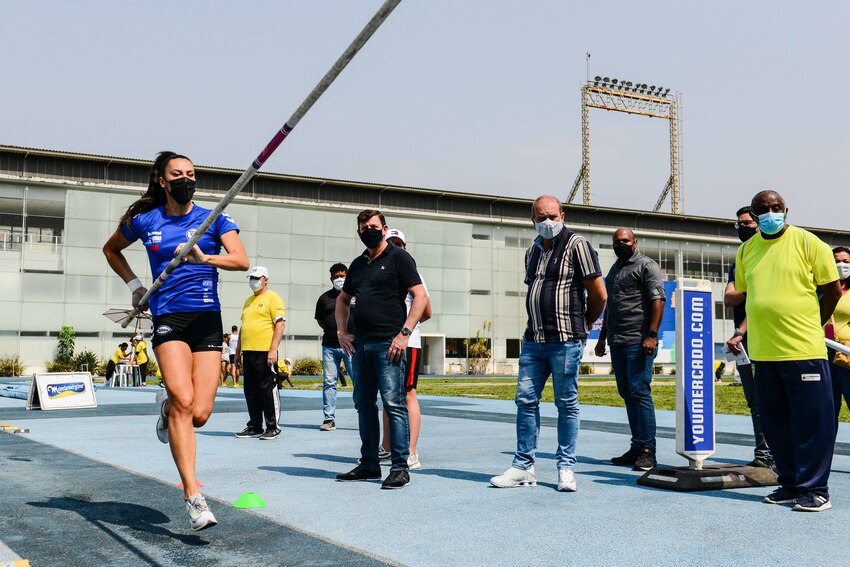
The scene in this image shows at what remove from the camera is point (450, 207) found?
49.9 meters

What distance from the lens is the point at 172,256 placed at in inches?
187

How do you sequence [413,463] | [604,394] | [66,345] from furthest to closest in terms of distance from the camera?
[66,345]
[604,394]
[413,463]

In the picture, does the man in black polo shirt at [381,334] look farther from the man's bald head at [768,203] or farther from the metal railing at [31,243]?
the metal railing at [31,243]

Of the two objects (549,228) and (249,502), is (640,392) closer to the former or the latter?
(549,228)

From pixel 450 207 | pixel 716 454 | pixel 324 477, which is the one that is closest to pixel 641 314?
pixel 716 454

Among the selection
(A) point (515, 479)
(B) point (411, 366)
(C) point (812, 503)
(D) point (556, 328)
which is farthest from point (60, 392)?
(C) point (812, 503)

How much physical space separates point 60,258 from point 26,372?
5.49 metres

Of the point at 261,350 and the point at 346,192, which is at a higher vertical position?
the point at 346,192

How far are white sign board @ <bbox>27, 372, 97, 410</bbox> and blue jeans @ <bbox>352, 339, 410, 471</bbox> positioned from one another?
31.1 ft

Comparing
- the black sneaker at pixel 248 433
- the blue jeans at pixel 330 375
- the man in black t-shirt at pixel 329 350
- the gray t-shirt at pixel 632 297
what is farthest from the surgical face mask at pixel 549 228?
the black sneaker at pixel 248 433

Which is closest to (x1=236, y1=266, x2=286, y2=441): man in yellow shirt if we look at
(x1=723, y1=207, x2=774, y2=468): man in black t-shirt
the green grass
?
(x1=723, y1=207, x2=774, y2=468): man in black t-shirt

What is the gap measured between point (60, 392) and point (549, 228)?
11.3 m

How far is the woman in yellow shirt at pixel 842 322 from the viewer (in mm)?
6766

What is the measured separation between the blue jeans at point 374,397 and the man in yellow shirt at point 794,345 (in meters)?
2.55
